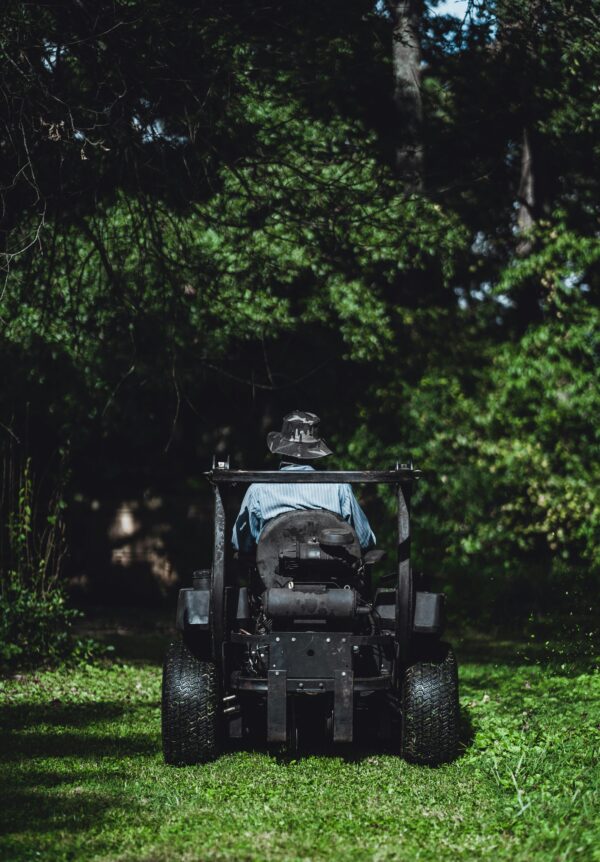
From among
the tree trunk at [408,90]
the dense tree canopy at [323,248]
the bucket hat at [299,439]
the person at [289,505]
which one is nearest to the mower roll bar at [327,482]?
the person at [289,505]

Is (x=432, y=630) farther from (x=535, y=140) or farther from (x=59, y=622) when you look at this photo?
(x=535, y=140)

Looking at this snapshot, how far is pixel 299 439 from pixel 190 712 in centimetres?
179

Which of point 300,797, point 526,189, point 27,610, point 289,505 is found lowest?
point 300,797

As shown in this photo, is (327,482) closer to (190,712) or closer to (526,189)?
(190,712)

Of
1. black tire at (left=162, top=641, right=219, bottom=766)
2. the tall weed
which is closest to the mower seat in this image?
black tire at (left=162, top=641, right=219, bottom=766)

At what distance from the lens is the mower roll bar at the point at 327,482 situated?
5938 millimetres

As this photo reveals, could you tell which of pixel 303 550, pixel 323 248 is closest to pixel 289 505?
pixel 303 550

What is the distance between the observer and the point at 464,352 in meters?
16.2

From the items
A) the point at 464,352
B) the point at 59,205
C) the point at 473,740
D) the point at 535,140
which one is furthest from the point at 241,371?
the point at 473,740

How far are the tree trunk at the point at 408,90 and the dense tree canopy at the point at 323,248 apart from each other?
39mm

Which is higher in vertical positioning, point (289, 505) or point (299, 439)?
point (299, 439)

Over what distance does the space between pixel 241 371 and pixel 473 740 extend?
9.74 m

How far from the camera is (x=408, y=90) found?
1248 centimetres

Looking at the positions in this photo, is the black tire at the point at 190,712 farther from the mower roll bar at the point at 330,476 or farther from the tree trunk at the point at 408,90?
the tree trunk at the point at 408,90
